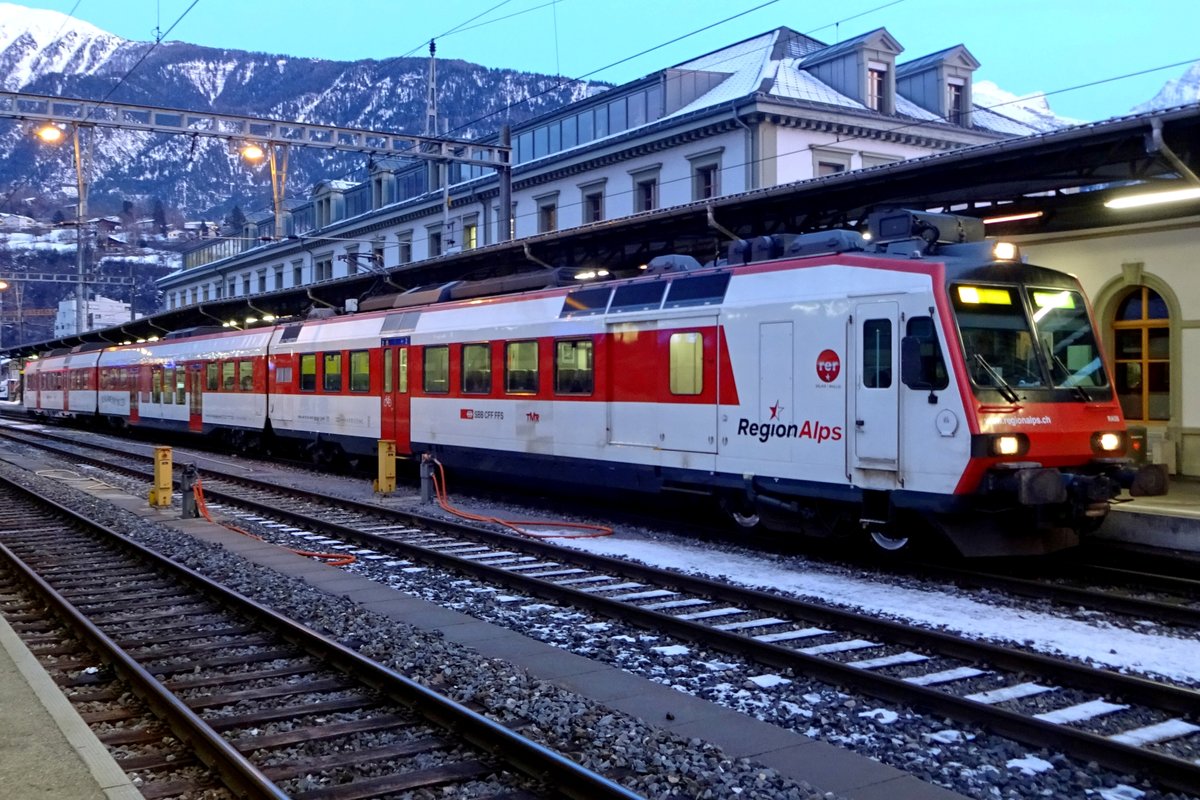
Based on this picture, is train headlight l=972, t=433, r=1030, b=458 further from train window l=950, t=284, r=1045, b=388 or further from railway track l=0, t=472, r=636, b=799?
railway track l=0, t=472, r=636, b=799

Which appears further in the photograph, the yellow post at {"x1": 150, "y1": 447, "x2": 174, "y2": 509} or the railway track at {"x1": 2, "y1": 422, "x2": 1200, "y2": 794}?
the yellow post at {"x1": 150, "y1": 447, "x2": 174, "y2": 509}

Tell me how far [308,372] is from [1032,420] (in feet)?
53.7

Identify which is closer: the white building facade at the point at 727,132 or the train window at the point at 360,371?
the train window at the point at 360,371

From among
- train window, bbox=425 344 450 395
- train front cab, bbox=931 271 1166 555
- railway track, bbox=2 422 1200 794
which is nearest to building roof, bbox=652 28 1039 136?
train window, bbox=425 344 450 395

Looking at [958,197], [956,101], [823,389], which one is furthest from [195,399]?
[956,101]

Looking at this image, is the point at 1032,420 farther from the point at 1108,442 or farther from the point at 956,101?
the point at 956,101

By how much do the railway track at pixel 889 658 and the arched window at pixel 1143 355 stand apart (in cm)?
972

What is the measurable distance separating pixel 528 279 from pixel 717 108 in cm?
1623

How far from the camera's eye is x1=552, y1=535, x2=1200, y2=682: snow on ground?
768 cm

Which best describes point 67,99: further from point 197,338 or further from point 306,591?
point 306,591

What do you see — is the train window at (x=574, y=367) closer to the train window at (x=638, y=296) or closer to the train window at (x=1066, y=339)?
the train window at (x=638, y=296)

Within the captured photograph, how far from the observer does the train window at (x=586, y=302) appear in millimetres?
14320

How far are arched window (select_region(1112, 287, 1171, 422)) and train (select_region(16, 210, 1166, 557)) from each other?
6.07m

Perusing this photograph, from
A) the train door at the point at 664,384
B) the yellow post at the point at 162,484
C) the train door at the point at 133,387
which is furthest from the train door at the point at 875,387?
the train door at the point at 133,387
